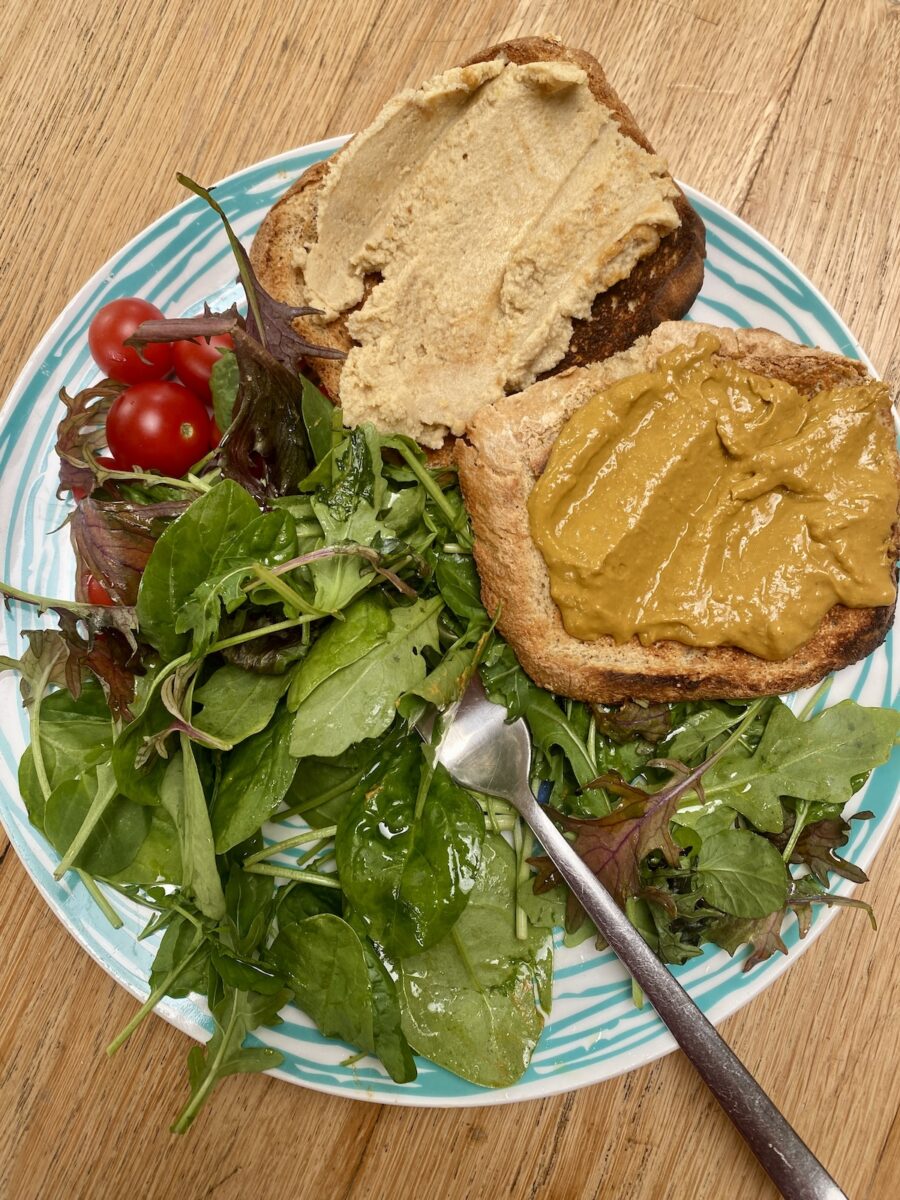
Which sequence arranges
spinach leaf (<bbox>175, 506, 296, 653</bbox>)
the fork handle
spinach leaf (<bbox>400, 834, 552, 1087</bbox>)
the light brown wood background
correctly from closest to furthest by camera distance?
spinach leaf (<bbox>175, 506, 296, 653</bbox>) → the fork handle → spinach leaf (<bbox>400, 834, 552, 1087</bbox>) → the light brown wood background

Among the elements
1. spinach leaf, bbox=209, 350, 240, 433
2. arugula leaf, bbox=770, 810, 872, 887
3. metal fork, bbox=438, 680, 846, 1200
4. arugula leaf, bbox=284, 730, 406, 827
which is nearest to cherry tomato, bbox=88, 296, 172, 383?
spinach leaf, bbox=209, 350, 240, 433

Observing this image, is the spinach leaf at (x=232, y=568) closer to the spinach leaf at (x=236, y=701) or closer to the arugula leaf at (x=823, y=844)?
the spinach leaf at (x=236, y=701)

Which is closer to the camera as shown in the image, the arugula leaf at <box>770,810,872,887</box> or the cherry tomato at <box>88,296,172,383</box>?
the arugula leaf at <box>770,810,872,887</box>

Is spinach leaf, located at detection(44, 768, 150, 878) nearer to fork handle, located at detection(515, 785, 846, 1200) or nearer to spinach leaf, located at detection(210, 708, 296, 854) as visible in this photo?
spinach leaf, located at detection(210, 708, 296, 854)

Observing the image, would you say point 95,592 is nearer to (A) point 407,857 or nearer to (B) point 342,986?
(A) point 407,857

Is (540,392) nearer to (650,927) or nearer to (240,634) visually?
(240,634)

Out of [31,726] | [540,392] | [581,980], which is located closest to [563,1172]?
[581,980]
